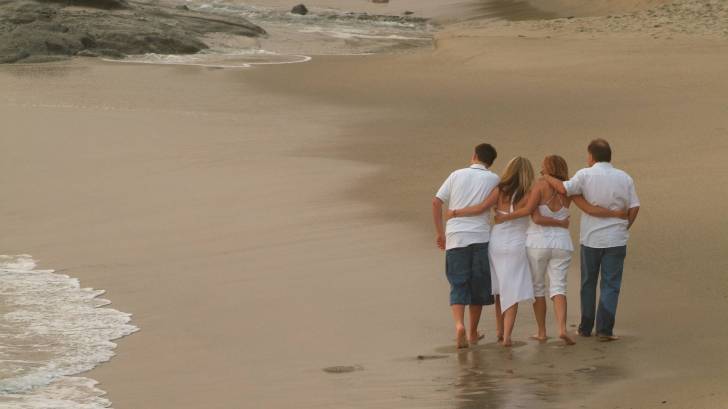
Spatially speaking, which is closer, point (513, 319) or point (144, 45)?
point (513, 319)

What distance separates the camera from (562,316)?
28.5 feet

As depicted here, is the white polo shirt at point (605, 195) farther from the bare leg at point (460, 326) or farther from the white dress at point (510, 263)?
the bare leg at point (460, 326)

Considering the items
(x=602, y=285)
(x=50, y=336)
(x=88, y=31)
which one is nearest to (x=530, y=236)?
(x=602, y=285)

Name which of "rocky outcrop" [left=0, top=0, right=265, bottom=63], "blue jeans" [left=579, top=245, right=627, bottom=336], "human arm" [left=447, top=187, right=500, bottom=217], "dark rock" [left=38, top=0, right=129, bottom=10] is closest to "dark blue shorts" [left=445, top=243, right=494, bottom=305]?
"human arm" [left=447, top=187, right=500, bottom=217]

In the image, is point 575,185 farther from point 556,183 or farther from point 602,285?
point 602,285

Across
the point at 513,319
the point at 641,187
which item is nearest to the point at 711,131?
the point at 641,187

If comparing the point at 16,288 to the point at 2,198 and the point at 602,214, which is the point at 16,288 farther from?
the point at 602,214

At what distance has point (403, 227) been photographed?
41.0 feet

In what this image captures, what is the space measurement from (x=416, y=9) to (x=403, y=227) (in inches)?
1327

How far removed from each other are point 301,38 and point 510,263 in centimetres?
2569

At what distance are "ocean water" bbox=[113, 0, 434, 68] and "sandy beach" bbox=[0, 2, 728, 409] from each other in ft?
9.13

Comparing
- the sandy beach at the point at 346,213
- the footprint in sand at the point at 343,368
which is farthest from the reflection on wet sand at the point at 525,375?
the footprint in sand at the point at 343,368

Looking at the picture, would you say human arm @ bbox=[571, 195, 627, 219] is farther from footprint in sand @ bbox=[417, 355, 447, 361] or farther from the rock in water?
the rock in water

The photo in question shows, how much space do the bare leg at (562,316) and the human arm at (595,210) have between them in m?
0.59
